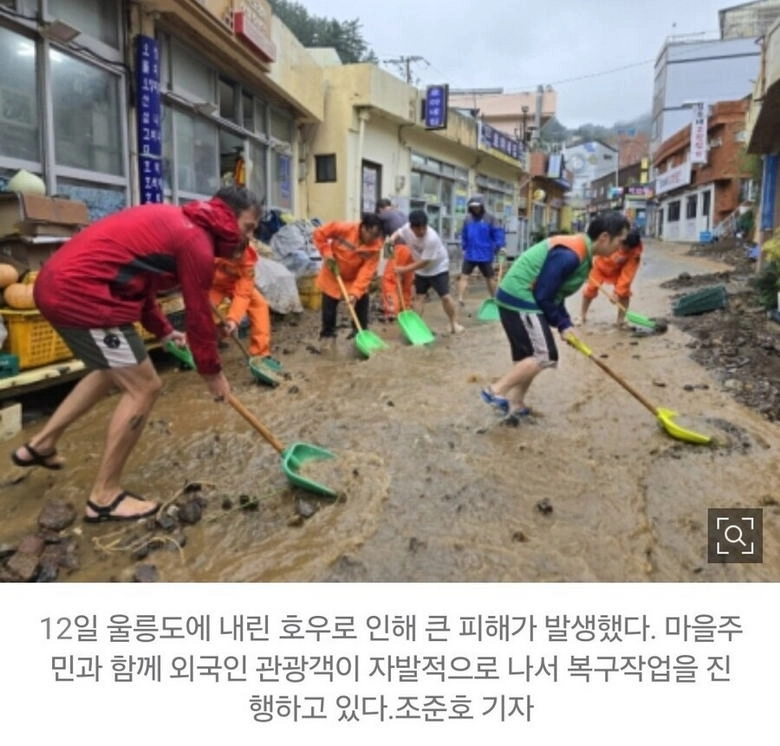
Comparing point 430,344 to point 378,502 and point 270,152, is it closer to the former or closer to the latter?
point 378,502

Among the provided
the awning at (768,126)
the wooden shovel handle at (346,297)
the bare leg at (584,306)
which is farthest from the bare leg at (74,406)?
the awning at (768,126)

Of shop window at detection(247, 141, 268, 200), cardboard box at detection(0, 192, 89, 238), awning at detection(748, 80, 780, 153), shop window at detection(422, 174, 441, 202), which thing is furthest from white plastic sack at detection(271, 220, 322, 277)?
shop window at detection(422, 174, 441, 202)

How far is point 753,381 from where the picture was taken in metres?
5.05

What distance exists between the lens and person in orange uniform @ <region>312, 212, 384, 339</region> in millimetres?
6062

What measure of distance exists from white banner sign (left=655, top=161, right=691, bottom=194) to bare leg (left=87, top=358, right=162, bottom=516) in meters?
32.4

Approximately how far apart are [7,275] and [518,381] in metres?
3.14

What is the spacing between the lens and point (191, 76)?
24.6 ft

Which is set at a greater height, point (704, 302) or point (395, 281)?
point (395, 281)

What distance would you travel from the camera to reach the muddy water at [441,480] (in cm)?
256

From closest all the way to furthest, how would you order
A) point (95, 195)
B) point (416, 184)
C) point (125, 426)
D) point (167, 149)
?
point (125, 426) < point (95, 195) < point (167, 149) < point (416, 184)

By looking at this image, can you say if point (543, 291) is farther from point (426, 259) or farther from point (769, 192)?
point (769, 192)

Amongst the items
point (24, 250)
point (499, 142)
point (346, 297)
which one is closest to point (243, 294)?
point (346, 297)

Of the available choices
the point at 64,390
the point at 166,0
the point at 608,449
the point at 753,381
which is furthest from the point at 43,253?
the point at 753,381

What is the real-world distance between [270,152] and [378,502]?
809cm
